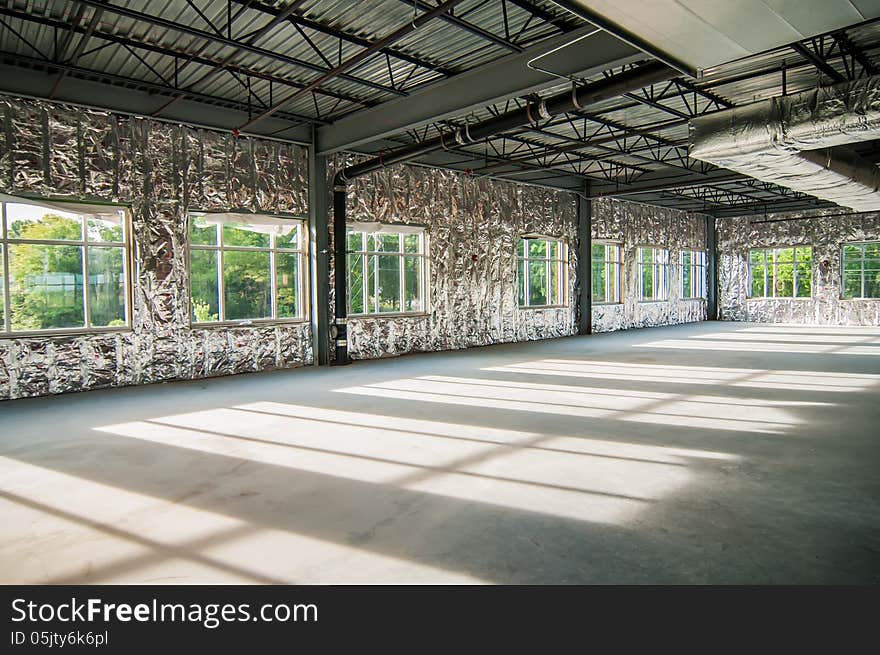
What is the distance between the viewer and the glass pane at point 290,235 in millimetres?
9672

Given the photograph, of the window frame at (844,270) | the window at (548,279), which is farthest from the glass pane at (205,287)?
the window frame at (844,270)

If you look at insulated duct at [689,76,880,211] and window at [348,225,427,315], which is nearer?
insulated duct at [689,76,880,211]

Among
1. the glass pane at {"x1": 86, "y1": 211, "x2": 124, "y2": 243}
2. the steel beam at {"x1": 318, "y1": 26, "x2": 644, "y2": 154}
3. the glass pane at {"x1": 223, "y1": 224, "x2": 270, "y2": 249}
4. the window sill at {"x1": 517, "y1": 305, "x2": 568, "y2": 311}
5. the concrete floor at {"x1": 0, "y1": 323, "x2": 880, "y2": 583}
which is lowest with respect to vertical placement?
the concrete floor at {"x1": 0, "y1": 323, "x2": 880, "y2": 583}

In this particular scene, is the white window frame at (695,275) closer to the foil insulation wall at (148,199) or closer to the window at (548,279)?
the window at (548,279)

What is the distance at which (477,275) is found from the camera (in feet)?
41.3

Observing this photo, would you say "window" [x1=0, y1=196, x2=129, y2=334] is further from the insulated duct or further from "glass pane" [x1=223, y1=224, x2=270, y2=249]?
the insulated duct

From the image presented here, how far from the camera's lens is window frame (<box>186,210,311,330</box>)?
860cm

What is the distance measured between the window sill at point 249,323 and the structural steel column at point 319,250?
1.13 ft

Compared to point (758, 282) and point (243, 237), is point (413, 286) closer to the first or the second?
point (243, 237)

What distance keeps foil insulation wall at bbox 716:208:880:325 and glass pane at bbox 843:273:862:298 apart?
20cm

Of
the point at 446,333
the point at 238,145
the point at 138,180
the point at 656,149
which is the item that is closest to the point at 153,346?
the point at 138,180

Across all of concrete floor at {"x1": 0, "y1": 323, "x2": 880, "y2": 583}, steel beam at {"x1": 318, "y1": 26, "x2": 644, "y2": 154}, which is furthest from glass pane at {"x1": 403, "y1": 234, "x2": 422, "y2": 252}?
concrete floor at {"x1": 0, "y1": 323, "x2": 880, "y2": 583}

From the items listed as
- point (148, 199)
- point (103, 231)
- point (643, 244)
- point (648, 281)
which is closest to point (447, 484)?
point (148, 199)
